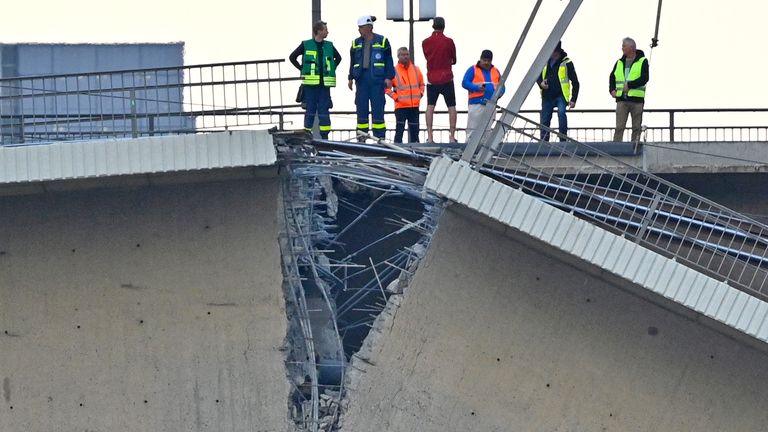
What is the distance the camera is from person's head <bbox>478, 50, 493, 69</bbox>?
18.2 m

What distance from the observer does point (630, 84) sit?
715 inches

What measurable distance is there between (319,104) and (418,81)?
132cm

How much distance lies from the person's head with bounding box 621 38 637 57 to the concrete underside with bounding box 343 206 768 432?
3.73 metres

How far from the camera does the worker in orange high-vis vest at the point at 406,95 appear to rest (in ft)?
58.1

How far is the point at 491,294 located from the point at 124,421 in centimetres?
353

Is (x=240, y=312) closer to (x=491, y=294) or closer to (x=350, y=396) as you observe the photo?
(x=350, y=396)

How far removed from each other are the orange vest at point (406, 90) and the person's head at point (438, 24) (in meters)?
0.57

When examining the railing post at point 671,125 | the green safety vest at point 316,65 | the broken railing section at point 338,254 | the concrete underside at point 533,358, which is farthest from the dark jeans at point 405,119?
the railing post at point 671,125

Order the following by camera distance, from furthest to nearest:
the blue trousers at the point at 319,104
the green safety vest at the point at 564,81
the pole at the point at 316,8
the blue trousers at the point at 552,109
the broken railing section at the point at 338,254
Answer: the pole at the point at 316,8 → the blue trousers at the point at 552,109 → the green safety vest at the point at 564,81 → the blue trousers at the point at 319,104 → the broken railing section at the point at 338,254

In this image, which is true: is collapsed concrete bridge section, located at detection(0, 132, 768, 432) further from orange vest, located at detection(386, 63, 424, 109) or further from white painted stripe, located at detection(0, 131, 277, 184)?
orange vest, located at detection(386, 63, 424, 109)

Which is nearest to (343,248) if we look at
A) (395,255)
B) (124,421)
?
(395,255)

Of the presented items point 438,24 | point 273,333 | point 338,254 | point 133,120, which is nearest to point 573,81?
point 438,24

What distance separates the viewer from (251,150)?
47.2 ft

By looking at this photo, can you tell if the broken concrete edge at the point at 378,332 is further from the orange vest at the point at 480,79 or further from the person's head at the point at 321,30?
the orange vest at the point at 480,79
